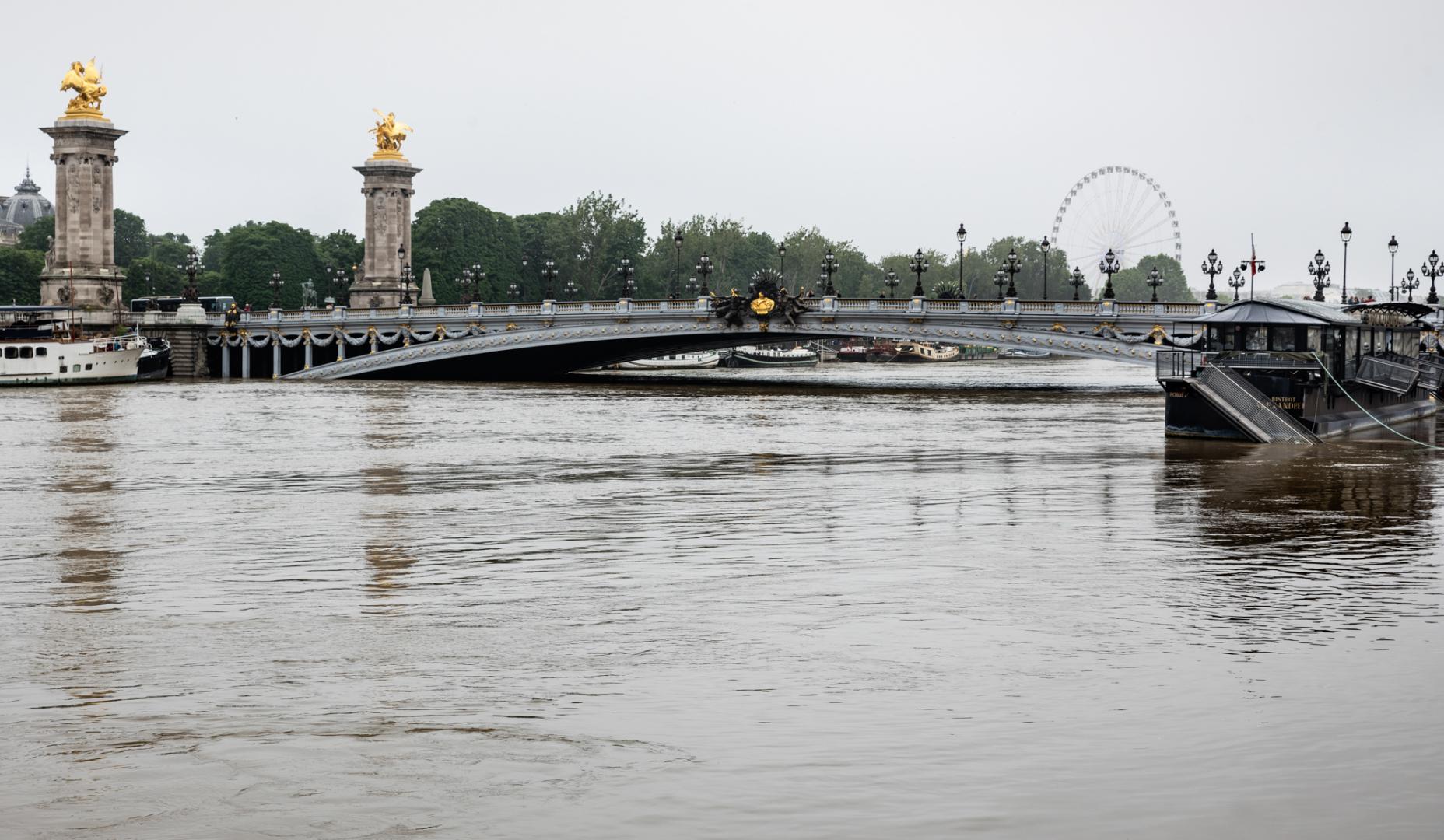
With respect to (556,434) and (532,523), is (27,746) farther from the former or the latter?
(556,434)

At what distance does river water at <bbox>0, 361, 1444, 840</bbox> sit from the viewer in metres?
9.52

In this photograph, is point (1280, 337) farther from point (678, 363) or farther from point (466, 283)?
point (678, 363)

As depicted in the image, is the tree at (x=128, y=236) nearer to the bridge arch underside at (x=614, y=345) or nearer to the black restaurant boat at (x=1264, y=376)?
the bridge arch underside at (x=614, y=345)

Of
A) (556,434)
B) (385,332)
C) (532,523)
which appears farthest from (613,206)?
(532,523)

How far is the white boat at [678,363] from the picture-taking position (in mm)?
118738

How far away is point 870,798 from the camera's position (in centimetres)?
953

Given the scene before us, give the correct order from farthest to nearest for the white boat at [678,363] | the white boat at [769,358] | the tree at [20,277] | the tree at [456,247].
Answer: the tree at [20,277]
the tree at [456,247]
the white boat at [769,358]
the white boat at [678,363]

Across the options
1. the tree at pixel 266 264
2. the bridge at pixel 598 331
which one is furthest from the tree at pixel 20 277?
the bridge at pixel 598 331

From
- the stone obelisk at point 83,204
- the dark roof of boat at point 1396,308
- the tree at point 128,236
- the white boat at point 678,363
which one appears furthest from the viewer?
the tree at point 128,236

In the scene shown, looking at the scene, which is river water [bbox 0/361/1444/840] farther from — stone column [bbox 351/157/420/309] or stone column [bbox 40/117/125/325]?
stone column [bbox 351/157/420/309]

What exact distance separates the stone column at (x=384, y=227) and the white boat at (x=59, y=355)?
2525 centimetres

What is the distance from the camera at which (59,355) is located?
253 feet

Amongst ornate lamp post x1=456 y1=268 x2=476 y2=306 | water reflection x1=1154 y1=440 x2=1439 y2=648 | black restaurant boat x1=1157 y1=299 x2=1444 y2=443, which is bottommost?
water reflection x1=1154 y1=440 x2=1439 y2=648

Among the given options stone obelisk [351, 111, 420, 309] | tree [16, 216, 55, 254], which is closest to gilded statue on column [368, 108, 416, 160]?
stone obelisk [351, 111, 420, 309]
